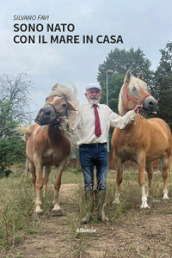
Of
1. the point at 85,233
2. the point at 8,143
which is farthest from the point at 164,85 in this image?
the point at 85,233

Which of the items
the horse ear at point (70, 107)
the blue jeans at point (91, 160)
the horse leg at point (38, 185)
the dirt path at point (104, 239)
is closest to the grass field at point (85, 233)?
the dirt path at point (104, 239)

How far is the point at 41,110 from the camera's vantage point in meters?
4.52

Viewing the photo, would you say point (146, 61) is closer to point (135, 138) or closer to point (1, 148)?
point (1, 148)

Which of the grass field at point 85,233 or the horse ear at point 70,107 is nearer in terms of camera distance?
the grass field at point 85,233

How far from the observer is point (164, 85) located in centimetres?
2370

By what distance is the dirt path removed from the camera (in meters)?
3.09

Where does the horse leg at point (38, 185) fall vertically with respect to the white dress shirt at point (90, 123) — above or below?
below

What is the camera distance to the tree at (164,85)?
72.8ft

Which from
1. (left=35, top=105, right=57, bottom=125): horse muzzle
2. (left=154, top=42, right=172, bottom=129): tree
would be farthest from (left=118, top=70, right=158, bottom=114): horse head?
(left=154, top=42, right=172, bottom=129): tree

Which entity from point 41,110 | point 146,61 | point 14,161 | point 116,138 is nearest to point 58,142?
point 41,110

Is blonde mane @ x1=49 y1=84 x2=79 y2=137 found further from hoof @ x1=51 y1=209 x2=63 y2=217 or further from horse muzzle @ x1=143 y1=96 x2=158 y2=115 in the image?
hoof @ x1=51 y1=209 x2=63 y2=217

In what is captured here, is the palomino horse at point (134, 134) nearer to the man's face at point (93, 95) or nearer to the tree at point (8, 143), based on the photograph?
the man's face at point (93, 95)

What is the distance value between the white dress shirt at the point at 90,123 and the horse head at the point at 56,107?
310 mm

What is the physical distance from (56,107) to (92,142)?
92 centimetres
